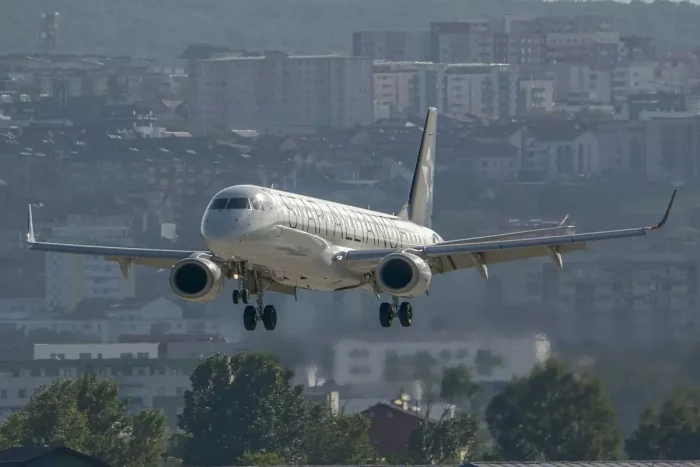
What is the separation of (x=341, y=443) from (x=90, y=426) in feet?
28.6

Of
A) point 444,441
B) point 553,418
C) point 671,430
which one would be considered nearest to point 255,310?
point 671,430

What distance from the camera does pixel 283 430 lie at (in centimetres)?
9431

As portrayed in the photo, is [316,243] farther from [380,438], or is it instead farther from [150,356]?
[150,356]

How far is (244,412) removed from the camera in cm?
9500

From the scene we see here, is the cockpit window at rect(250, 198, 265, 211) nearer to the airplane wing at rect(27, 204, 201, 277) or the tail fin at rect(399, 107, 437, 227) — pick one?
the airplane wing at rect(27, 204, 201, 277)

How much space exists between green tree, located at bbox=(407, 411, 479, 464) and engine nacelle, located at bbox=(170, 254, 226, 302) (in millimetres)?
39082

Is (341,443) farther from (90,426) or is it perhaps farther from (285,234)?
(285,234)

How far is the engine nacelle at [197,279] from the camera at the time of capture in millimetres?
48531

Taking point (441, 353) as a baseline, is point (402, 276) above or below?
below

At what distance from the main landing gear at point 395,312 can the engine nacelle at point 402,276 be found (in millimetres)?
1923

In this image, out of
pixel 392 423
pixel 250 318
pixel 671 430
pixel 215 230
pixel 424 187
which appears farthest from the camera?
pixel 392 423

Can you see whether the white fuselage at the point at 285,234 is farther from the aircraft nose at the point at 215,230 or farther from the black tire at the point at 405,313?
the black tire at the point at 405,313

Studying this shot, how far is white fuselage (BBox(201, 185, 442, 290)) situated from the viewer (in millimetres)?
47125

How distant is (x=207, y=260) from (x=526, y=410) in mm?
41036
